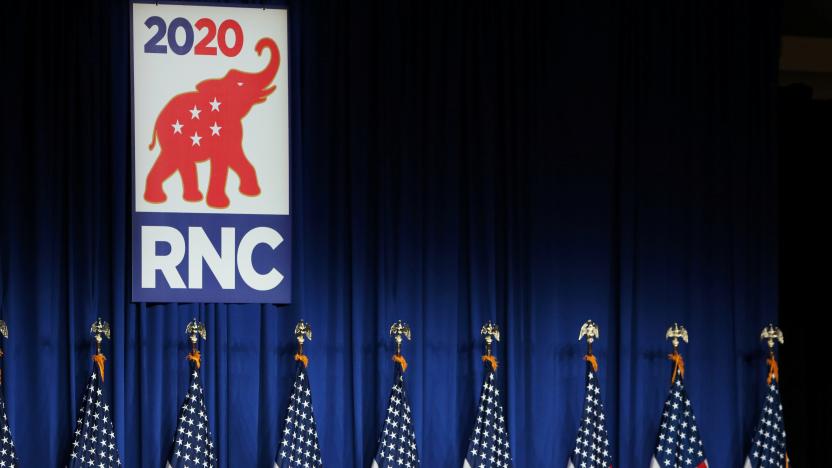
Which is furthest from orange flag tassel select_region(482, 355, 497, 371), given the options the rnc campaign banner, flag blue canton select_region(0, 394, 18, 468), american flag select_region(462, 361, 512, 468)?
flag blue canton select_region(0, 394, 18, 468)

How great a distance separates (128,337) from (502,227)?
2184 mm

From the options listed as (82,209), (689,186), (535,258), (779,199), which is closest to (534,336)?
(535,258)

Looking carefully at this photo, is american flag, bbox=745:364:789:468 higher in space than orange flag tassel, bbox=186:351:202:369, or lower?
lower

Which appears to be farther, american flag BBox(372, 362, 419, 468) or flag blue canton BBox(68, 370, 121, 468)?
american flag BBox(372, 362, 419, 468)

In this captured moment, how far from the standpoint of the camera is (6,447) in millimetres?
6535

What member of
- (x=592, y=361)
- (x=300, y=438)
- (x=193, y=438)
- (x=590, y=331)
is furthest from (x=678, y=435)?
(x=193, y=438)

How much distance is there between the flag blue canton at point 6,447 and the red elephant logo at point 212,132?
1403mm

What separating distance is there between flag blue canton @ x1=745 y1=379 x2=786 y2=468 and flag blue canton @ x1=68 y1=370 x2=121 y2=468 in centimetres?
354

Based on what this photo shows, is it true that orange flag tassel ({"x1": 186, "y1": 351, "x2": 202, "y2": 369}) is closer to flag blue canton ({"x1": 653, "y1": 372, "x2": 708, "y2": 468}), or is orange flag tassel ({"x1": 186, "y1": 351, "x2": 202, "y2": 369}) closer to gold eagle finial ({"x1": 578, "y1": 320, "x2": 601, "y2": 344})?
gold eagle finial ({"x1": 578, "y1": 320, "x2": 601, "y2": 344})

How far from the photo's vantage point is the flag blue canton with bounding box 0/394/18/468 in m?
6.52

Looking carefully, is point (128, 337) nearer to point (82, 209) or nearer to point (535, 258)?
point (82, 209)

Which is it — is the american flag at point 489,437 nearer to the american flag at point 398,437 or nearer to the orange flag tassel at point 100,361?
the american flag at point 398,437

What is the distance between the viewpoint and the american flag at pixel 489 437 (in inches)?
270

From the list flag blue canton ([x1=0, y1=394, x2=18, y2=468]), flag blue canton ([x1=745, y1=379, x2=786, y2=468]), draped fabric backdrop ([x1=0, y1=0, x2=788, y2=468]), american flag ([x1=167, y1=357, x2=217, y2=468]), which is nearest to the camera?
flag blue canton ([x1=0, y1=394, x2=18, y2=468])
